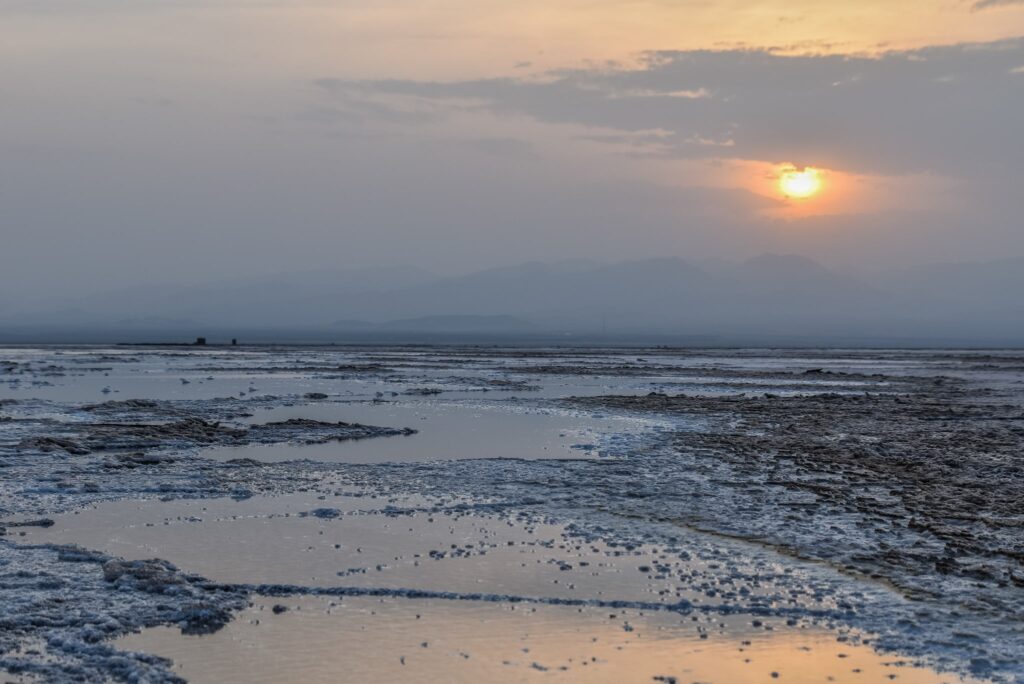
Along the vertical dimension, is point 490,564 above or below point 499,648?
above

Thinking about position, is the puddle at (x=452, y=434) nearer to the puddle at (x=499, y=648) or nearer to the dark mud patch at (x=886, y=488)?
the dark mud patch at (x=886, y=488)

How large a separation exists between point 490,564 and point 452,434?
50.0ft

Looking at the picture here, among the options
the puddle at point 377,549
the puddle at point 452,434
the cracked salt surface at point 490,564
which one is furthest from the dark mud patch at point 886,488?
the puddle at point 452,434

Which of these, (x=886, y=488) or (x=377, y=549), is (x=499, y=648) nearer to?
(x=377, y=549)

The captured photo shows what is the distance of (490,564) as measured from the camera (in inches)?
524

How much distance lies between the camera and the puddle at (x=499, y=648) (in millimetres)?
9477

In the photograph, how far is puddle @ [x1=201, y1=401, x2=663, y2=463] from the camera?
78.5 feet

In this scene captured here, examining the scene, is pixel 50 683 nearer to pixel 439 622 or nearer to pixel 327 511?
pixel 439 622

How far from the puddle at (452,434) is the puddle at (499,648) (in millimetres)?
11836

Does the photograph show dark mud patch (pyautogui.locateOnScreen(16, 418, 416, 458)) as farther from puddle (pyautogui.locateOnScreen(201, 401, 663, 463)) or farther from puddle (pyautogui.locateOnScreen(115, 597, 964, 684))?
puddle (pyautogui.locateOnScreen(115, 597, 964, 684))

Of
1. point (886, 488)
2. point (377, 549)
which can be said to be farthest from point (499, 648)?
point (886, 488)

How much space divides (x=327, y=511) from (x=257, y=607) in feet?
17.3

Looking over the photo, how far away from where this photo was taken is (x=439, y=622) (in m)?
11.0

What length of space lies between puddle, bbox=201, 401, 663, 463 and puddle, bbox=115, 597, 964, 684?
38.8ft
